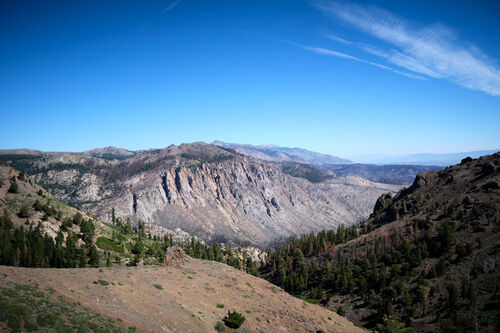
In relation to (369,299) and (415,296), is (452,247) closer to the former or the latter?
(415,296)

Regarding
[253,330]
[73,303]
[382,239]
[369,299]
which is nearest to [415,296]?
[369,299]

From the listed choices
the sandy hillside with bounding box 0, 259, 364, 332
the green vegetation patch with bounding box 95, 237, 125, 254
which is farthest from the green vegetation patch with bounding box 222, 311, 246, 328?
the green vegetation patch with bounding box 95, 237, 125, 254

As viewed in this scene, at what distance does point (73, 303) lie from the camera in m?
26.2

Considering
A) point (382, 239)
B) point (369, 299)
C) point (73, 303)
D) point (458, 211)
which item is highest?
point (73, 303)

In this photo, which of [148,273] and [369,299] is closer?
[148,273]

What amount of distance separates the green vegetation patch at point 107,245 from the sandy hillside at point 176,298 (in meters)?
56.8

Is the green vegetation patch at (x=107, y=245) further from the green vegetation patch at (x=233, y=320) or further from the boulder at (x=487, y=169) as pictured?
the boulder at (x=487, y=169)

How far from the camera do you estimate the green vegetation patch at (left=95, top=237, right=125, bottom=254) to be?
96.4 metres

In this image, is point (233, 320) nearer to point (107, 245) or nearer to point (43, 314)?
point (43, 314)

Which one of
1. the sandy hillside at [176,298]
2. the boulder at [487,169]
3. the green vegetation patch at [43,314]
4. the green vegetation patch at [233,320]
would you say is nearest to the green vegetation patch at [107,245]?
the sandy hillside at [176,298]

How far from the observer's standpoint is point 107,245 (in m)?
98.9

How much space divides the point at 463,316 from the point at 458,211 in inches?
2981

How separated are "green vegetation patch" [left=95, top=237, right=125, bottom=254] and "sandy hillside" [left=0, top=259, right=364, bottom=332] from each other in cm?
5678

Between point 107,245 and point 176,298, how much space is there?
3038 inches
